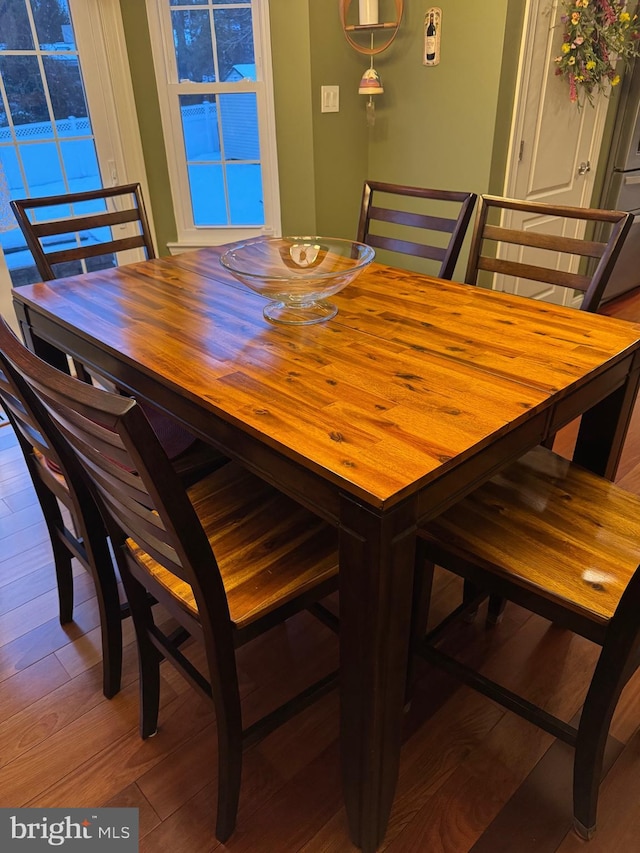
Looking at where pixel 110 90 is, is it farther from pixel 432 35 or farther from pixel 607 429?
pixel 607 429

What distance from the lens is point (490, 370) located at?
125cm

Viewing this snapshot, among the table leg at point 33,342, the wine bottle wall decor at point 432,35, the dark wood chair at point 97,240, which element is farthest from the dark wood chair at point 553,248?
the wine bottle wall decor at point 432,35

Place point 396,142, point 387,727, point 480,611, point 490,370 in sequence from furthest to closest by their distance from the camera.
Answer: point 396,142
point 480,611
point 490,370
point 387,727

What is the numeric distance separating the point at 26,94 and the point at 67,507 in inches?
87.5

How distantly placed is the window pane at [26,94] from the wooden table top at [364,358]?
4.48 feet

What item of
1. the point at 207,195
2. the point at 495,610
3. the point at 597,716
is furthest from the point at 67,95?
the point at 597,716

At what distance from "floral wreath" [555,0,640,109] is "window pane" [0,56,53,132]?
2475 millimetres

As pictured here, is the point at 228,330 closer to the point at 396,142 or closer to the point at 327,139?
the point at 327,139

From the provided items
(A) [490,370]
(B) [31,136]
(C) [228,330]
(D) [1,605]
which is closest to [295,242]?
(C) [228,330]

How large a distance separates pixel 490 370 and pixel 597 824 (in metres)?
0.96

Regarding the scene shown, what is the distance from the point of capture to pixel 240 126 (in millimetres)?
3143

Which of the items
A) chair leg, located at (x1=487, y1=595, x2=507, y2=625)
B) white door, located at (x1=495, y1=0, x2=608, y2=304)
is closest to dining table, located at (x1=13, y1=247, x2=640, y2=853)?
chair leg, located at (x1=487, y1=595, x2=507, y2=625)

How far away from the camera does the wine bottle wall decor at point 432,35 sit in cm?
290

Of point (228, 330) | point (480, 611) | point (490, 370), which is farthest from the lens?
point (480, 611)
